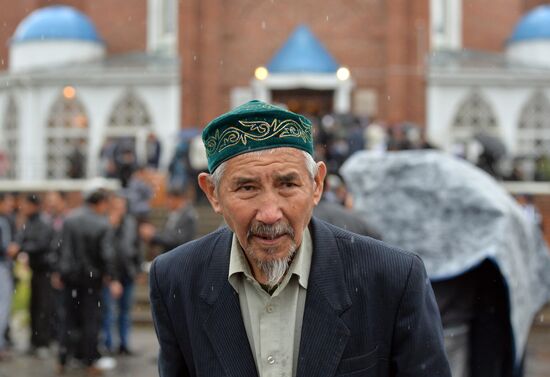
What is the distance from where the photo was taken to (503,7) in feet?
119

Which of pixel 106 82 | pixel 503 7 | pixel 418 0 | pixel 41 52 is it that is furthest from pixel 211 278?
pixel 503 7

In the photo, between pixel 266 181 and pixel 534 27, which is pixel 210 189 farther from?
pixel 534 27

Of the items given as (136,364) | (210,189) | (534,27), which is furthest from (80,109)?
(210,189)

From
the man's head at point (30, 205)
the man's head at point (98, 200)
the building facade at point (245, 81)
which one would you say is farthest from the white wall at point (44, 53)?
the man's head at point (98, 200)

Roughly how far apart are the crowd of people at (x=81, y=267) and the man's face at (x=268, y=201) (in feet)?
25.6

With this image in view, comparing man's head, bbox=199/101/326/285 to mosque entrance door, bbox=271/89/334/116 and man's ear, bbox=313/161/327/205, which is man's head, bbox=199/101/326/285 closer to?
man's ear, bbox=313/161/327/205

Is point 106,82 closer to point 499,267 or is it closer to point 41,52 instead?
point 41,52

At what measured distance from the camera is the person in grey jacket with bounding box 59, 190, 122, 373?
33.7ft

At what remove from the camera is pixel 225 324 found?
2754 millimetres

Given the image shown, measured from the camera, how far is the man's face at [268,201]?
263cm

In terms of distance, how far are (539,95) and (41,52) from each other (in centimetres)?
1710

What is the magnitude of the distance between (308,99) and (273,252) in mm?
26279

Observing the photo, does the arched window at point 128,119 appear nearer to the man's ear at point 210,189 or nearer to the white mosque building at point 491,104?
the white mosque building at point 491,104

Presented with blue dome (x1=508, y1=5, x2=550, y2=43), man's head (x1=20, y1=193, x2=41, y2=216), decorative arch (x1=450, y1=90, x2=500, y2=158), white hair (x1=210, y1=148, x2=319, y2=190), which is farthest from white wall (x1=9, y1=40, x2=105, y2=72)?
white hair (x1=210, y1=148, x2=319, y2=190)
